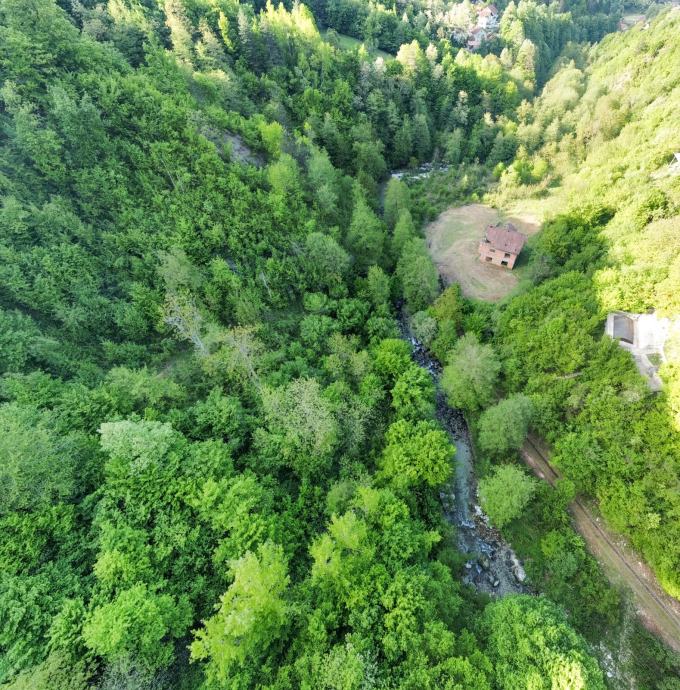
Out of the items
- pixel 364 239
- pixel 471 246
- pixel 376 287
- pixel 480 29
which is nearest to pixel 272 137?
pixel 364 239

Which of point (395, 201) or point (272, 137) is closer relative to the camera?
point (272, 137)

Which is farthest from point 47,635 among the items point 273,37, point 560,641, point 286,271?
point 273,37

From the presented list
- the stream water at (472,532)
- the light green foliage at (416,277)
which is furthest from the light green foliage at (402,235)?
the stream water at (472,532)

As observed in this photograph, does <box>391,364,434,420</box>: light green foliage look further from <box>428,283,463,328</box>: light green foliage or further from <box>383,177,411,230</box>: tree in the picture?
<box>383,177,411,230</box>: tree

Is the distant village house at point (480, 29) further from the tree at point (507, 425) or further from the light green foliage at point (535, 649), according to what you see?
the light green foliage at point (535, 649)

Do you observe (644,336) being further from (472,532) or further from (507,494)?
(472,532)

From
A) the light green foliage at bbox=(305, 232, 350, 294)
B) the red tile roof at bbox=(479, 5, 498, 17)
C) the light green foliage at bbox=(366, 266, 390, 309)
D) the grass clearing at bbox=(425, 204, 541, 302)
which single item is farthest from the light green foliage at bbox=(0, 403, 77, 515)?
the red tile roof at bbox=(479, 5, 498, 17)
